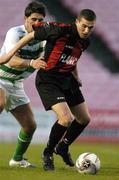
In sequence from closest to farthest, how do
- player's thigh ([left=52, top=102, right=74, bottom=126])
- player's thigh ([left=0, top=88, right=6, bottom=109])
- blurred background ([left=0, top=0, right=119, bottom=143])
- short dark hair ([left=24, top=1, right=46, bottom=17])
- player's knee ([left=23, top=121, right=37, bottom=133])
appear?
player's thigh ([left=52, top=102, right=74, bottom=126])
short dark hair ([left=24, top=1, right=46, bottom=17])
player's thigh ([left=0, top=88, right=6, bottom=109])
player's knee ([left=23, top=121, right=37, bottom=133])
blurred background ([left=0, top=0, right=119, bottom=143])

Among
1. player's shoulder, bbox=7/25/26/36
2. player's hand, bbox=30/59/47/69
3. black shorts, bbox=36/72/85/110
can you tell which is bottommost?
black shorts, bbox=36/72/85/110

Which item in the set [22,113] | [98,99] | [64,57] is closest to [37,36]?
[64,57]

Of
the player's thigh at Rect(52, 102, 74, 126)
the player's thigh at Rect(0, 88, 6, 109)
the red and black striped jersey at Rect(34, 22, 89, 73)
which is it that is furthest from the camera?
the player's thigh at Rect(0, 88, 6, 109)

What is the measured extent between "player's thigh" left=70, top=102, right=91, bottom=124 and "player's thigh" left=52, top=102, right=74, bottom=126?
53 cm

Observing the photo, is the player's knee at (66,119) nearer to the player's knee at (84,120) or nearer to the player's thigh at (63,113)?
the player's thigh at (63,113)

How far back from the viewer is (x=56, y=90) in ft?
27.0

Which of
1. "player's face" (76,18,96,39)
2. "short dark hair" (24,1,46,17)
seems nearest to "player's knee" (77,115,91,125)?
"player's face" (76,18,96,39)

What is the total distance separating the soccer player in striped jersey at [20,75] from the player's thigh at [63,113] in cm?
71

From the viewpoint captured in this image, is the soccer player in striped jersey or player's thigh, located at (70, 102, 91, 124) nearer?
the soccer player in striped jersey

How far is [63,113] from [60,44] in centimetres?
86

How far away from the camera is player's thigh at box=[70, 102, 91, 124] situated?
8609mm

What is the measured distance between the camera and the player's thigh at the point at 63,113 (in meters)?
7.96

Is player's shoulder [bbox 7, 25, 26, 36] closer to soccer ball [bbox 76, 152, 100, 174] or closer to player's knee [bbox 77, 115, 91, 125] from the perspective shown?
player's knee [bbox 77, 115, 91, 125]

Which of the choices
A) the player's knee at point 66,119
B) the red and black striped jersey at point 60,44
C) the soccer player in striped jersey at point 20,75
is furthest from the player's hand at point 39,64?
the player's knee at point 66,119
